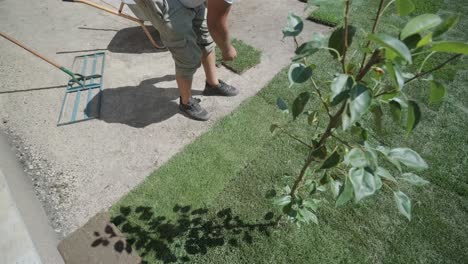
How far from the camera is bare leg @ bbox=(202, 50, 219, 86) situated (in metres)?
3.33

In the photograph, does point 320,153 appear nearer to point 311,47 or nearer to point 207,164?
point 311,47

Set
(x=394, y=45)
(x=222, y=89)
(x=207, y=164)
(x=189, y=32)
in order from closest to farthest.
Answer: (x=394, y=45) → (x=189, y=32) → (x=207, y=164) → (x=222, y=89)

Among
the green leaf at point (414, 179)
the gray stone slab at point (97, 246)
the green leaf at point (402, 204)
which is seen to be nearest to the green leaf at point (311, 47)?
the green leaf at point (402, 204)

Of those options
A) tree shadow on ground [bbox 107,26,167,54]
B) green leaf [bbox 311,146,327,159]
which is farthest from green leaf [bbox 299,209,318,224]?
tree shadow on ground [bbox 107,26,167,54]

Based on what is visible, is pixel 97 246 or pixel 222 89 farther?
pixel 222 89

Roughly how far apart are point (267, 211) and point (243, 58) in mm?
2194

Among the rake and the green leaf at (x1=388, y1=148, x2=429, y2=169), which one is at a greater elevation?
the green leaf at (x1=388, y1=148, x2=429, y2=169)

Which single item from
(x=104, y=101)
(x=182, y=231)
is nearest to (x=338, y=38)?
(x=182, y=231)

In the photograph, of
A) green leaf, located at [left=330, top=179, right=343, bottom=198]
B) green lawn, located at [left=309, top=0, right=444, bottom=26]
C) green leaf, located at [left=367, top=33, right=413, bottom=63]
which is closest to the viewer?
green leaf, located at [left=367, top=33, right=413, bottom=63]

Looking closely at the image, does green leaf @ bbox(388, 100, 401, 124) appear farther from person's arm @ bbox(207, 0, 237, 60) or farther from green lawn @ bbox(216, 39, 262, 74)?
green lawn @ bbox(216, 39, 262, 74)

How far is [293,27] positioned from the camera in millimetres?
1226

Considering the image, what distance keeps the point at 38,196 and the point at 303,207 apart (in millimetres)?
2286

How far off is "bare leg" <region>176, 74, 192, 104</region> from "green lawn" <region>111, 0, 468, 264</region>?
0.43 m

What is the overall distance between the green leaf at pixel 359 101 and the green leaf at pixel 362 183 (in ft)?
0.82
